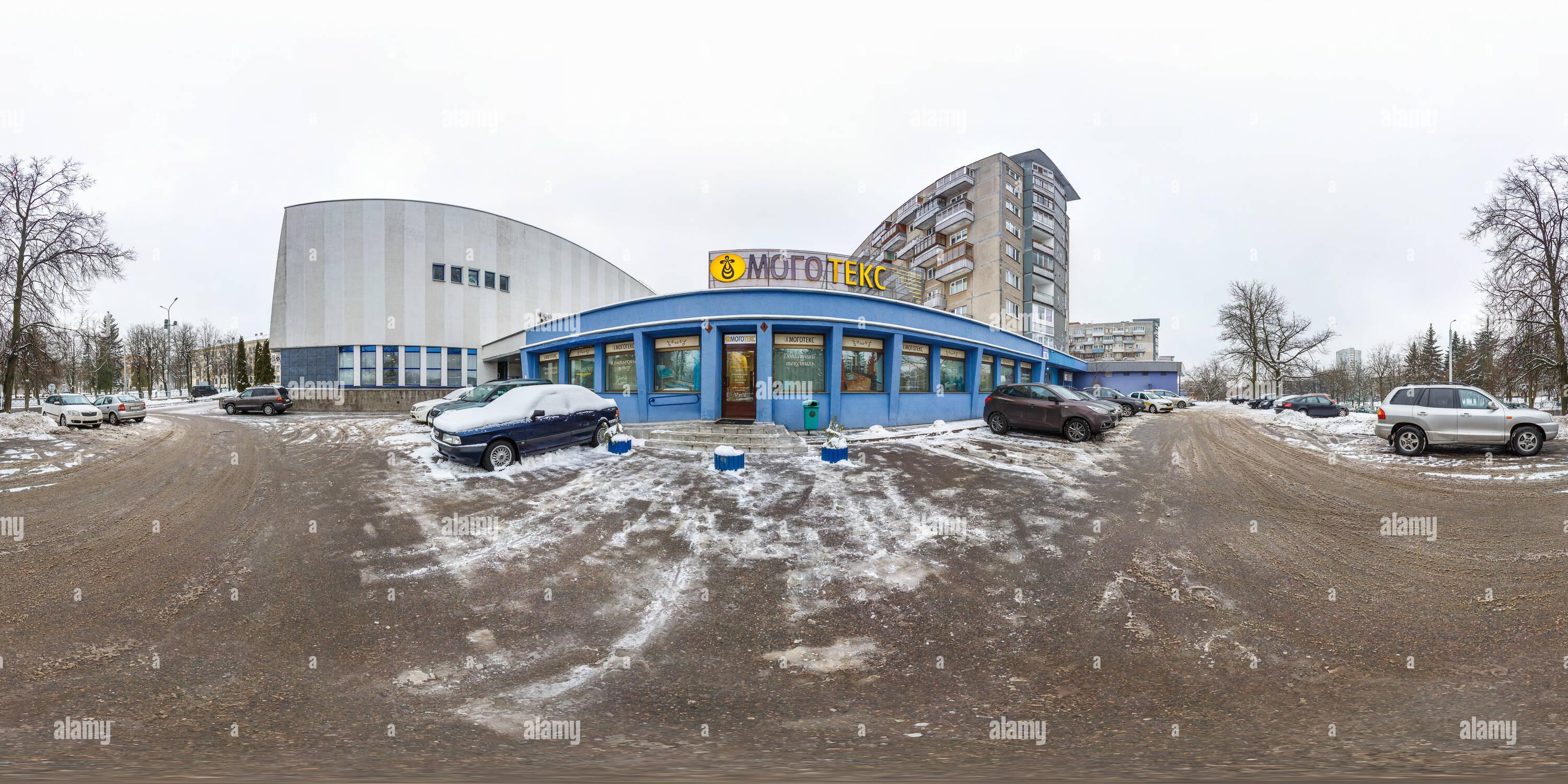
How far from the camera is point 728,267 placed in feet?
53.0

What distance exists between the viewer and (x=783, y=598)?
4.78m

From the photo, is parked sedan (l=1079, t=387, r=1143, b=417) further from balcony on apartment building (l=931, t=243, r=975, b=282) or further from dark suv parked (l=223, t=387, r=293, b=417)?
dark suv parked (l=223, t=387, r=293, b=417)

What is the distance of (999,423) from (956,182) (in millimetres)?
31763

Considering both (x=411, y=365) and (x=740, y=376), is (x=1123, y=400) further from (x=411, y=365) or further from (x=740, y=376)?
(x=411, y=365)

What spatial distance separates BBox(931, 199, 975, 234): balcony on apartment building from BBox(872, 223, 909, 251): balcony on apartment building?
6.04 metres

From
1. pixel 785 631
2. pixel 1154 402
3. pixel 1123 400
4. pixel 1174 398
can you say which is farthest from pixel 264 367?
pixel 1174 398

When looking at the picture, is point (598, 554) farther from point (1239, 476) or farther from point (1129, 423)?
point (1129, 423)

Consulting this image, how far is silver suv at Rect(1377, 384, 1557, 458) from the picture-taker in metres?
11.2

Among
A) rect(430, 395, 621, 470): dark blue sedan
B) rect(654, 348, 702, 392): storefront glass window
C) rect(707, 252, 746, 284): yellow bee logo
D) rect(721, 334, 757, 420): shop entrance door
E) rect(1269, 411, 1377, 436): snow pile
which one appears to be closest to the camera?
rect(430, 395, 621, 470): dark blue sedan

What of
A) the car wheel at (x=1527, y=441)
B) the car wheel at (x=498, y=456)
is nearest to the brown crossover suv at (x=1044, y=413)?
the car wheel at (x=1527, y=441)

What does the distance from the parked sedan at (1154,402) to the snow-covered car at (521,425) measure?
31.0 metres

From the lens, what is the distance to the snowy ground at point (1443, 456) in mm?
9602

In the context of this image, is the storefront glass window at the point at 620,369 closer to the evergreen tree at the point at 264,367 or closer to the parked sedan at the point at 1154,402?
the parked sedan at the point at 1154,402

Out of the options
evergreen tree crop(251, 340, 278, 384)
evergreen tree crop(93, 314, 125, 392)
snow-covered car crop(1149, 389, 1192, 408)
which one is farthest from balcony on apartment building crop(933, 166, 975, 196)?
evergreen tree crop(93, 314, 125, 392)
